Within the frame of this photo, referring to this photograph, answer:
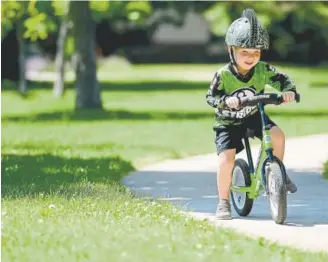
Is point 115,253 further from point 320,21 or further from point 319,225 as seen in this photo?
point 320,21

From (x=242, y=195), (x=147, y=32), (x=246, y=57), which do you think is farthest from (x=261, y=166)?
(x=147, y=32)

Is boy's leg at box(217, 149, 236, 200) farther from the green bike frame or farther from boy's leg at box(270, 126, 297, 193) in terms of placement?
boy's leg at box(270, 126, 297, 193)

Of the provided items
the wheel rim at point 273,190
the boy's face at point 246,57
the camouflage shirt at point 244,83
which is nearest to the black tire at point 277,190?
the wheel rim at point 273,190

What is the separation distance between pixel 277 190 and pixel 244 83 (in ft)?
3.29

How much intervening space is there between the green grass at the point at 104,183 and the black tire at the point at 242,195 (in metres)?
0.59

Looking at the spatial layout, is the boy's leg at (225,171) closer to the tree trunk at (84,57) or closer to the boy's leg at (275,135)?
the boy's leg at (275,135)

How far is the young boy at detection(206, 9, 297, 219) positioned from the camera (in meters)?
10.3

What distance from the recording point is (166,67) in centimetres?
6266

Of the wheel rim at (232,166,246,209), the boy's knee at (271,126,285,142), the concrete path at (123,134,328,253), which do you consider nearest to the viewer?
the concrete path at (123,134,328,253)

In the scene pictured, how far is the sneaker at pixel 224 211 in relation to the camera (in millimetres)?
10484

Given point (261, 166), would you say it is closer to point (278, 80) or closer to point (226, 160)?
point (226, 160)

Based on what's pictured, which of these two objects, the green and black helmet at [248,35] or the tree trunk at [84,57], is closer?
the green and black helmet at [248,35]

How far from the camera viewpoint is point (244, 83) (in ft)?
34.2

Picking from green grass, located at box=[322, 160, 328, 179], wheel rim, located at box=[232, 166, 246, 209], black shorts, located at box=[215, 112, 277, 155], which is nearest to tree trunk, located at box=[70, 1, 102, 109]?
green grass, located at box=[322, 160, 328, 179]
